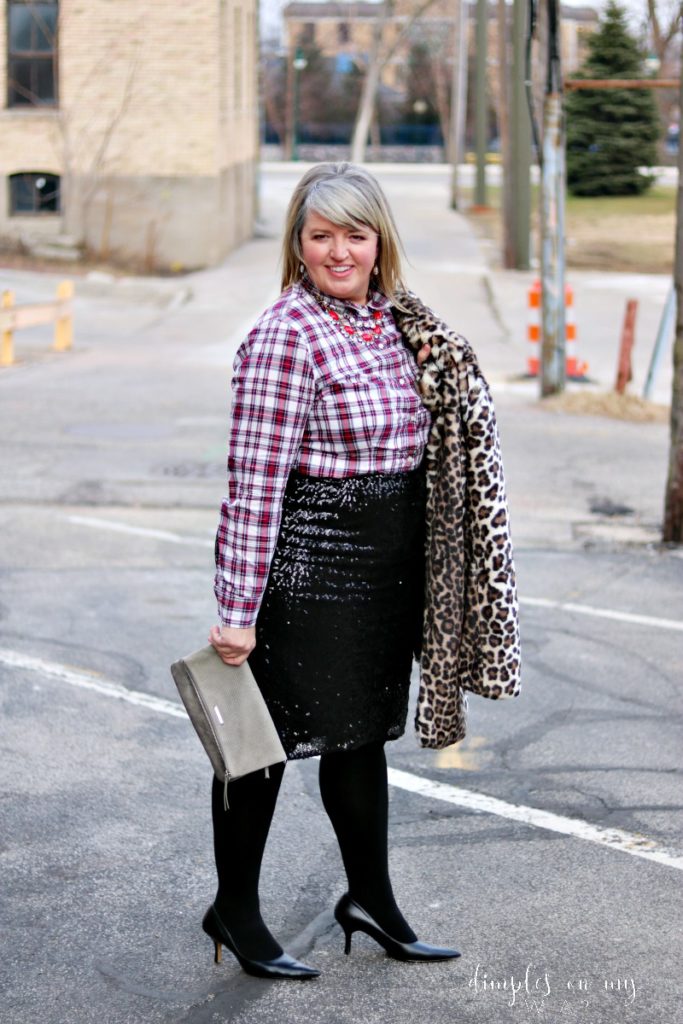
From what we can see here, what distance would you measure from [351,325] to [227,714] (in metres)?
0.93

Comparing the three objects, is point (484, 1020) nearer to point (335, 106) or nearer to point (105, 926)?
point (105, 926)

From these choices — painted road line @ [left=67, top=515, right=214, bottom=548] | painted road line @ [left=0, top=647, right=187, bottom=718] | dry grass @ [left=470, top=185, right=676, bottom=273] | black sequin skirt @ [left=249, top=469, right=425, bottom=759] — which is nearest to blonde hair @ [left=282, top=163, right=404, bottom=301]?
black sequin skirt @ [left=249, top=469, right=425, bottom=759]

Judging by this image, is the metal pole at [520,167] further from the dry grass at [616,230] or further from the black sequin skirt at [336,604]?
the black sequin skirt at [336,604]

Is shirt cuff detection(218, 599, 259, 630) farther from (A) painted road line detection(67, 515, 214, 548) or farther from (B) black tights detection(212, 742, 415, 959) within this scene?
(A) painted road line detection(67, 515, 214, 548)

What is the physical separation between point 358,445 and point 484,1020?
53.5 inches

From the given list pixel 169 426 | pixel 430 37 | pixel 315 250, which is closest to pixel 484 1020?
pixel 315 250

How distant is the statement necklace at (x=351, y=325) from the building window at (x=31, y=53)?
27.1m

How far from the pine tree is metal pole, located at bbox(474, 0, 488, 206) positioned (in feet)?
22.0

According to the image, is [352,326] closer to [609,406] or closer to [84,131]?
[609,406]

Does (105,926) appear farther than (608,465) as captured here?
No

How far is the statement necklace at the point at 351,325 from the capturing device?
137 inches

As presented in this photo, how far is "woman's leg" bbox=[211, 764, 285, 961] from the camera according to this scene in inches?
142

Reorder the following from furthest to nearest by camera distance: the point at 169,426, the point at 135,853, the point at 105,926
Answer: the point at 169,426 → the point at 135,853 → the point at 105,926

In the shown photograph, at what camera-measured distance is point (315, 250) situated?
11.4 feet
